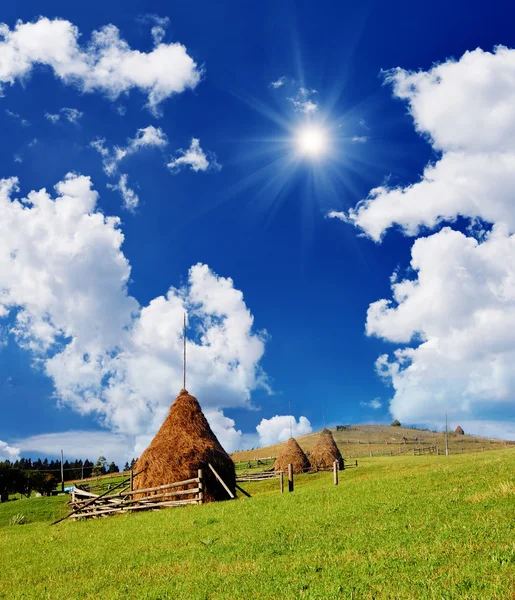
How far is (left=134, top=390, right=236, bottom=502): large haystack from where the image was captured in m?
25.9

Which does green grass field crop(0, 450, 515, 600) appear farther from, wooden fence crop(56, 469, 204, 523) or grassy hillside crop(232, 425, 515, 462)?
grassy hillside crop(232, 425, 515, 462)

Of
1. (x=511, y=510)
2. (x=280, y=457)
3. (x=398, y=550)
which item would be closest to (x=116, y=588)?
(x=398, y=550)

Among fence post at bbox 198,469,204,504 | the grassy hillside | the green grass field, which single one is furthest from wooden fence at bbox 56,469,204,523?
the grassy hillside

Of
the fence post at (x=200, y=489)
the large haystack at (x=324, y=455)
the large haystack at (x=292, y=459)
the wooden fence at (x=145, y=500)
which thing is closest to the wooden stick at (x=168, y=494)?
the wooden fence at (x=145, y=500)

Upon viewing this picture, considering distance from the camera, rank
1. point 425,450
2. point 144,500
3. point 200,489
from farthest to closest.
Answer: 1. point 425,450
2. point 144,500
3. point 200,489

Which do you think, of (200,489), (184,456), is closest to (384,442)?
(184,456)

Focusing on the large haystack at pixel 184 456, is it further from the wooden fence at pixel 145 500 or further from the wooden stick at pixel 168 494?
the wooden stick at pixel 168 494

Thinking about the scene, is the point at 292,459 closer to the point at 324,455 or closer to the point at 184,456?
the point at 324,455

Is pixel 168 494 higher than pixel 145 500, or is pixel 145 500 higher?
pixel 168 494

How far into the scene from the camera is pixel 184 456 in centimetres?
2636

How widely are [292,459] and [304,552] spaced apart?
46.2 metres

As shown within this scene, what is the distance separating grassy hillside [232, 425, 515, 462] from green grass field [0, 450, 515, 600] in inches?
3059

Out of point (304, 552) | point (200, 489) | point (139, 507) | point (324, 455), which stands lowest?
point (324, 455)

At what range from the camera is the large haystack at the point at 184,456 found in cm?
2588
